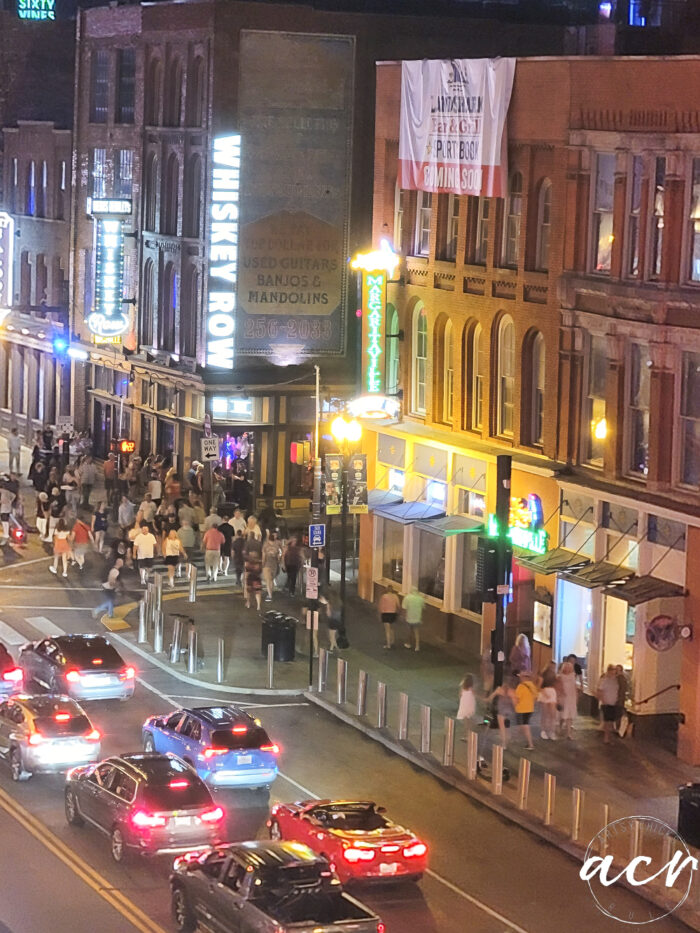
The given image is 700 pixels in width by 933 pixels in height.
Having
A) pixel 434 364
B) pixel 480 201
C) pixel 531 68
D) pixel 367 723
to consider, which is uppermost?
pixel 531 68

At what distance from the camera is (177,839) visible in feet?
86.4

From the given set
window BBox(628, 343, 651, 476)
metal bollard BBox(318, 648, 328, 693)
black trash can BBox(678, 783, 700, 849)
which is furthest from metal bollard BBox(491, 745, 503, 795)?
window BBox(628, 343, 651, 476)

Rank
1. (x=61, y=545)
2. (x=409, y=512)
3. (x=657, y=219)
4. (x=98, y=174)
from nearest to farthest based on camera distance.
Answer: (x=657, y=219) < (x=409, y=512) < (x=61, y=545) < (x=98, y=174)

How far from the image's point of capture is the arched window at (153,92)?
193 ft

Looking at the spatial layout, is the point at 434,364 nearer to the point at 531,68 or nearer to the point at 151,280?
the point at 531,68

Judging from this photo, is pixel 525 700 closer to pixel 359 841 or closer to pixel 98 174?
pixel 359 841

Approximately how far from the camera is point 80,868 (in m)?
26.3

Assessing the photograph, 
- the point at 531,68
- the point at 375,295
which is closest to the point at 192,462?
the point at 375,295

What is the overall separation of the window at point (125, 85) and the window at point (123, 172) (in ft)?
3.56

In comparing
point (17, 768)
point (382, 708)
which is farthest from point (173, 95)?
point (17, 768)

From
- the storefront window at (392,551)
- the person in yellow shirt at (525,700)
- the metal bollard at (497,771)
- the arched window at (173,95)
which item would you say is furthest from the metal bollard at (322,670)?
the arched window at (173,95)

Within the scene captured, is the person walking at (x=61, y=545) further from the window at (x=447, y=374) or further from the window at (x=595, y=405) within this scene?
the window at (x=595, y=405)

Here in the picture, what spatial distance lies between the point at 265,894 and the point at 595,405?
696 inches

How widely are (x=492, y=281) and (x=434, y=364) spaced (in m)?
3.19
